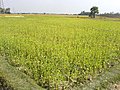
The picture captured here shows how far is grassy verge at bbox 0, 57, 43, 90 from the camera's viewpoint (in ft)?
20.8

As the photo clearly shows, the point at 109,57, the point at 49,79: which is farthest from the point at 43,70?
the point at 109,57

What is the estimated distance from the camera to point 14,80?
22.4 ft

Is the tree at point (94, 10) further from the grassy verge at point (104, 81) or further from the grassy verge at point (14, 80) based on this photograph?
the grassy verge at point (14, 80)

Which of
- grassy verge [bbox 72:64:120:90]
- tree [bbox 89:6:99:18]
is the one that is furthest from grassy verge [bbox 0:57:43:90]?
tree [bbox 89:6:99:18]

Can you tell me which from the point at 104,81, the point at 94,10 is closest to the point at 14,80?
the point at 104,81

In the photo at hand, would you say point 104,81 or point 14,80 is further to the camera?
point 104,81

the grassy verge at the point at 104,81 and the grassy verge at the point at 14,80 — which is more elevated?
the grassy verge at the point at 14,80

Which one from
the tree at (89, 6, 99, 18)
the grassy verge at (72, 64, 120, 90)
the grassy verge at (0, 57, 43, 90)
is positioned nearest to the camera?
the grassy verge at (0, 57, 43, 90)

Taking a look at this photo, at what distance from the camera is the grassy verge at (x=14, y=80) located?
6352 mm

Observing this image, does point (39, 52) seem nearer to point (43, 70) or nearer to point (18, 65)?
point (18, 65)

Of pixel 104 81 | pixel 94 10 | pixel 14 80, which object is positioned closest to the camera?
pixel 14 80

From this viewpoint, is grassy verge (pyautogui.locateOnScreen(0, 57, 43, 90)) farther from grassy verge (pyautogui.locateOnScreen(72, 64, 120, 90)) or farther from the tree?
the tree

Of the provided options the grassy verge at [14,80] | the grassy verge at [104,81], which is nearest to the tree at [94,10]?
the grassy verge at [104,81]

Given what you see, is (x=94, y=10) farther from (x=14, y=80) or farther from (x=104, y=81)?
(x=14, y=80)
